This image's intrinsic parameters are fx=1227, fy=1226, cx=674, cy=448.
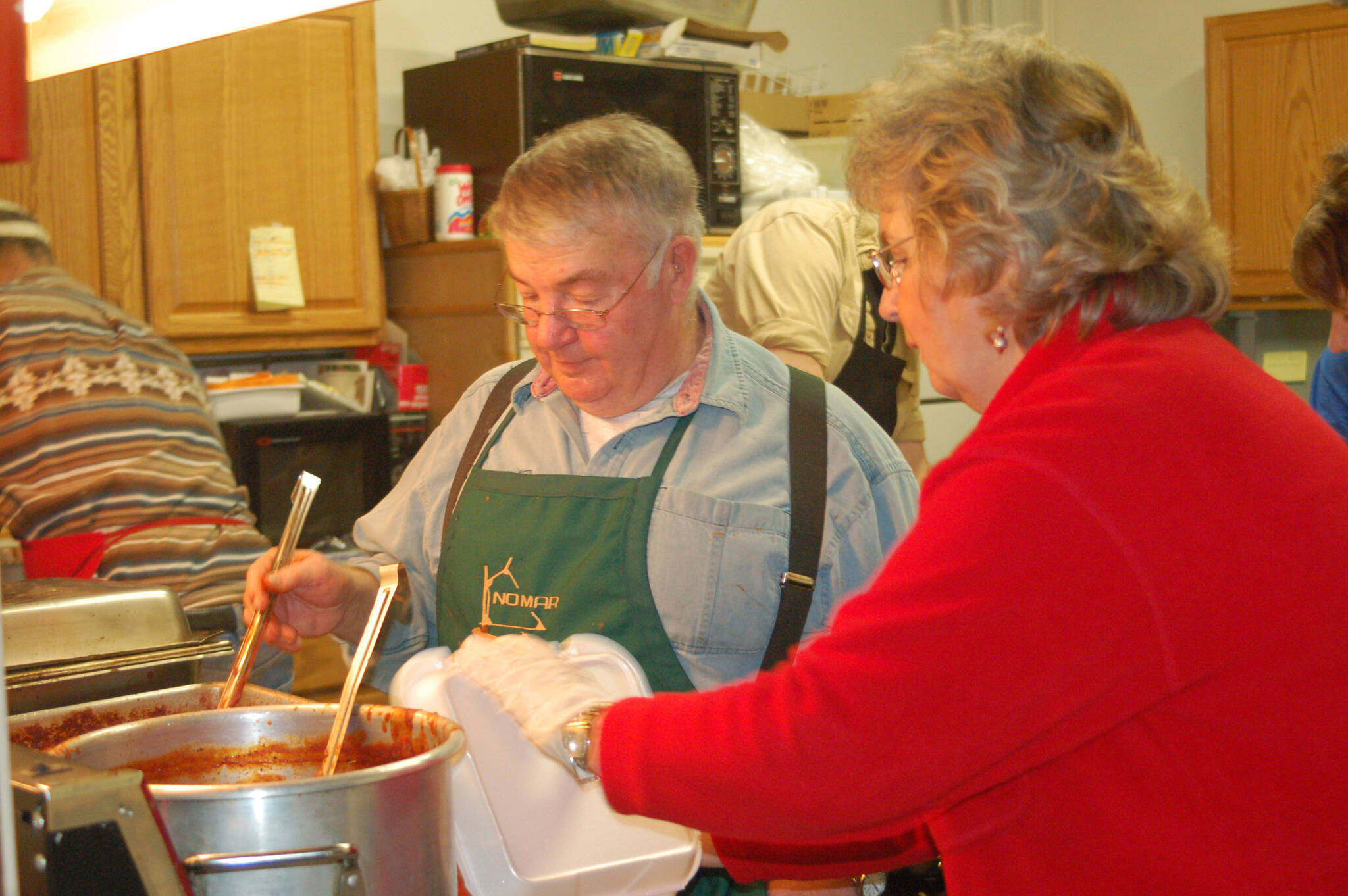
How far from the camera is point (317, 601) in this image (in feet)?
4.27

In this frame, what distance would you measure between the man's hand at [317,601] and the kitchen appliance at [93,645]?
0.08 metres

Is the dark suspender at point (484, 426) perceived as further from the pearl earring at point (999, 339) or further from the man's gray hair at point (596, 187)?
the pearl earring at point (999, 339)

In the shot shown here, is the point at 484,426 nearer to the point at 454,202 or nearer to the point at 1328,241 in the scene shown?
the point at 1328,241

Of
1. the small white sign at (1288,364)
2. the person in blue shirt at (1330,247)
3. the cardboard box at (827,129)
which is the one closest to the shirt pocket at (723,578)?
the person in blue shirt at (1330,247)

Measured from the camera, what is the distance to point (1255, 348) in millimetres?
4395

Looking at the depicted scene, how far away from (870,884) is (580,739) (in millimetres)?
501

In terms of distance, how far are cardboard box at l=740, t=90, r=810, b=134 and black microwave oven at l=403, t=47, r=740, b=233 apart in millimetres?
409

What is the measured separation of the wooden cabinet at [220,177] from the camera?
2.80 metres

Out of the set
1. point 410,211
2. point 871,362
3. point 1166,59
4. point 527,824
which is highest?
point 1166,59

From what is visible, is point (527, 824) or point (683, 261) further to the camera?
point (683, 261)

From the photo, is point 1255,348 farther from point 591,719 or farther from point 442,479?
point 591,719

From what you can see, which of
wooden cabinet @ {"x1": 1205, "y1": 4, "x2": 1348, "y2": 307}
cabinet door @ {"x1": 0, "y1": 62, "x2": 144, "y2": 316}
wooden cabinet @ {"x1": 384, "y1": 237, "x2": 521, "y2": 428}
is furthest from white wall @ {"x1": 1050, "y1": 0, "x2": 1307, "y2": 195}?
cabinet door @ {"x1": 0, "y1": 62, "x2": 144, "y2": 316}

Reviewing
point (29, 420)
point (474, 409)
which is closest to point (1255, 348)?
point (474, 409)

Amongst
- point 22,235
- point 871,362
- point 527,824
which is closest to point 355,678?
point 527,824
